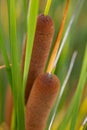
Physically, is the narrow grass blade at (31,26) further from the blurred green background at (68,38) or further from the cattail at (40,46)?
the blurred green background at (68,38)

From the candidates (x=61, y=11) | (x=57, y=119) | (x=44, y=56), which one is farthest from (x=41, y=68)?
(x=61, y=11)

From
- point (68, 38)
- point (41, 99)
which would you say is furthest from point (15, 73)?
point (68, 38)

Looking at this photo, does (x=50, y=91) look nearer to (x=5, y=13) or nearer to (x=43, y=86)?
(x=43, y=86)

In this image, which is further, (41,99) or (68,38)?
(68,38)

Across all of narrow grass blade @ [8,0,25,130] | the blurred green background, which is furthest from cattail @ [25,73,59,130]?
the blurred green background

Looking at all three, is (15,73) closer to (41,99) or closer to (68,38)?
(41,99)

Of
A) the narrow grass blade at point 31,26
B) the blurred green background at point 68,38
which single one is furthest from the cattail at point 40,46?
the blurred green background at point 68,38
